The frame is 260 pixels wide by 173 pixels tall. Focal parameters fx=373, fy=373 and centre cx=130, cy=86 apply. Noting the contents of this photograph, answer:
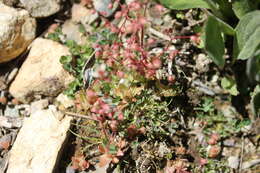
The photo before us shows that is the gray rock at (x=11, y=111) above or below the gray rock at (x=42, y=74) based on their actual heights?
below

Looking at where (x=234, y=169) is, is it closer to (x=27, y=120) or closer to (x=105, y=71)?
(x=105, y=71)

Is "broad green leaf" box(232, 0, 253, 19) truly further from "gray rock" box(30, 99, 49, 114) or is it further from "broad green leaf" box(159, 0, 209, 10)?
"gray rock" box(30, 99, 49, 114)

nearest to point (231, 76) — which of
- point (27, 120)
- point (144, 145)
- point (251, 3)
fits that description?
point (251, 3)

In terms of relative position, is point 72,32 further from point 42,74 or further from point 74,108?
point 74,108

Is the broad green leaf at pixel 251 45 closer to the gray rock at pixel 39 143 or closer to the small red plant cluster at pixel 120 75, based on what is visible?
the small red plant cluster at pixel 120 75


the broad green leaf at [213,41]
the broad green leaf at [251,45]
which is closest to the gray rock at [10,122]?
the broad green leaf at [213,41]

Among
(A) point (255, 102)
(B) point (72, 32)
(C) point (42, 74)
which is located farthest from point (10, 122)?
(A) point (255, 102)

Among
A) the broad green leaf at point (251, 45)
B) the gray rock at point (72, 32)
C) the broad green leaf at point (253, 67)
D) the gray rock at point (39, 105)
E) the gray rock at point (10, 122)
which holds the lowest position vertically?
the gray rock at point (10, 122)
